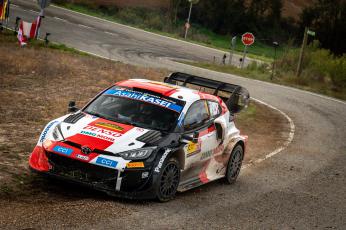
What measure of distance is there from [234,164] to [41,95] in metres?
7.30

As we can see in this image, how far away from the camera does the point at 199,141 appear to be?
35.6 ft

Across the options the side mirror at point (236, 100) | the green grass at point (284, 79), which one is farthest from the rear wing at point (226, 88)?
the green grass at point (284, 79)

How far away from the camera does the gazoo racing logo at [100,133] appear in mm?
9680

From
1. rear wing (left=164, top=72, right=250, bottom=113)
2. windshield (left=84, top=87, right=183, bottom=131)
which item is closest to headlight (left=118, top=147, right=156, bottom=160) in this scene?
windshield (left=84, top=87, right=183, bottom=131)

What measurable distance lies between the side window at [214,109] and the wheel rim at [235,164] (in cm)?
86

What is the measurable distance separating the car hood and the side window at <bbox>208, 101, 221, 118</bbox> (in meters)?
1.95

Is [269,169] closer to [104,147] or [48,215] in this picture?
[104,147]

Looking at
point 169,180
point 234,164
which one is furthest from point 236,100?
point 169,180

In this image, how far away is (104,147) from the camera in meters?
9.45

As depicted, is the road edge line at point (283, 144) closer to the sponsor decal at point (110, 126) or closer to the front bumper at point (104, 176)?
the sponsor decal at point (110, 126)

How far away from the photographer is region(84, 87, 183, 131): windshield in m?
10.6

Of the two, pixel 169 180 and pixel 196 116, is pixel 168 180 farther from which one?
pixel 196 116

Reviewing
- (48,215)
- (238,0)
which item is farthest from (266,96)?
(238,0)

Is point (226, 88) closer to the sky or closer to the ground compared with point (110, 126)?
closer to the sky
